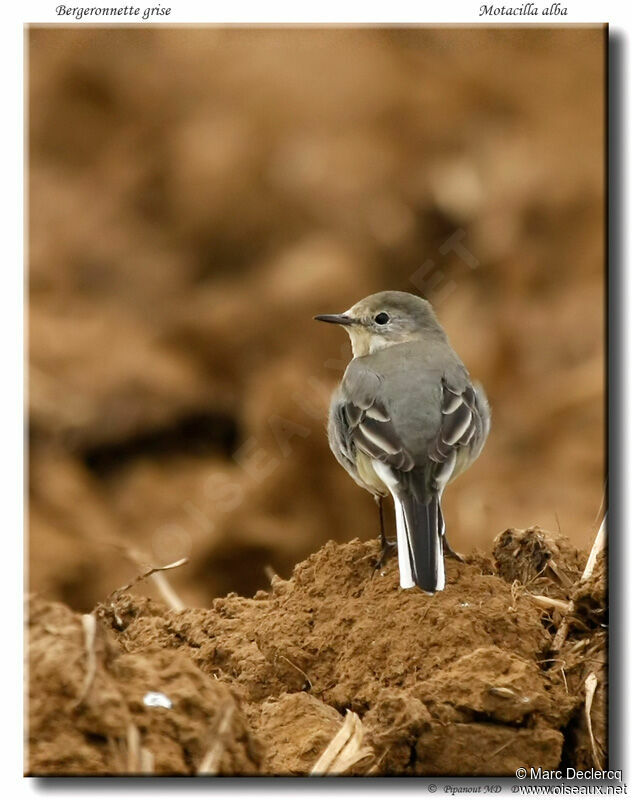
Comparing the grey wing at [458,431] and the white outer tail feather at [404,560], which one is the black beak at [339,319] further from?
the white outer tail feather at [404,560]

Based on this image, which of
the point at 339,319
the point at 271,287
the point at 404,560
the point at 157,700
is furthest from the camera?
the point at 271,287

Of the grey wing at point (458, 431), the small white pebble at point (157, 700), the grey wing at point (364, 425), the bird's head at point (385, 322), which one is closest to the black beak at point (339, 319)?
the bird's head at point (385, 322)

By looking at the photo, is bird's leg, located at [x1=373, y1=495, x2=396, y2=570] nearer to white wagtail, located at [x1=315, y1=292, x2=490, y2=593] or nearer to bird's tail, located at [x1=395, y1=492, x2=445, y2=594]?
white wagtail, located at [x1=315, y1=292, x2=490, y2=593]

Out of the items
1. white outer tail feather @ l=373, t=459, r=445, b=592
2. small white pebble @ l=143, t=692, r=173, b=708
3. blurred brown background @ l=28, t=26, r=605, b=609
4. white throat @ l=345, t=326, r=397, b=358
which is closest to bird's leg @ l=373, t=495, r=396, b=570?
white outer tail feather @ l=373, t=459, r=445, b=592

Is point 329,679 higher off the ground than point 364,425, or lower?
lower

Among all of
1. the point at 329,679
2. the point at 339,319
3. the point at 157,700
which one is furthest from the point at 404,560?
the point at 339,319

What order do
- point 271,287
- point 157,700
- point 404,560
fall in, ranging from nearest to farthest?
point 157,700
point 404,560
point 271,287

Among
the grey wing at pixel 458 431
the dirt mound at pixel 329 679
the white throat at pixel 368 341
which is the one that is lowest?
the dirt mound at pixel 329 679

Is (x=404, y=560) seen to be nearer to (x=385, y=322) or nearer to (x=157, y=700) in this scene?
(x=157, y=700)
